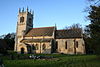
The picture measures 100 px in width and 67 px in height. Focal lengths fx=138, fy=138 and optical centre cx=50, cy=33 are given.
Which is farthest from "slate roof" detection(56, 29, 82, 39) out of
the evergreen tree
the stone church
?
the evergreen tree

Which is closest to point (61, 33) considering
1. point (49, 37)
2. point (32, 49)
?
point (49, 37)

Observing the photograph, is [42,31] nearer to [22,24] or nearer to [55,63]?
[22,24]

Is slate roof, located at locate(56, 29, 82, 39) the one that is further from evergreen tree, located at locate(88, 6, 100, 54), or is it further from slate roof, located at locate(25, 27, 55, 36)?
evergreen tree, located at locate(88, 6, 100, 54)

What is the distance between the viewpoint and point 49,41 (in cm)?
4747

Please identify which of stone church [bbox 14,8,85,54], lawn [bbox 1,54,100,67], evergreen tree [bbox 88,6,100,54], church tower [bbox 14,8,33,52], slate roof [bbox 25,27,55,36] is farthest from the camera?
church tower [bbox 14,8,33,52]

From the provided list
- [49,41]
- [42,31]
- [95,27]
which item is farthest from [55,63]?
[42,31]

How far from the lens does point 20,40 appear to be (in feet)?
181

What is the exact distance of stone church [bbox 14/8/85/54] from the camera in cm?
4625

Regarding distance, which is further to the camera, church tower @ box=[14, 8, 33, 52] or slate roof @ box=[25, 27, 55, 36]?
church tower @ box=[14, 8, 33, 52]

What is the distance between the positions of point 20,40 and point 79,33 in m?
23.5

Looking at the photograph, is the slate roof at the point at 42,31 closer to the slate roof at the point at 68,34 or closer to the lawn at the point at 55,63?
the slate roof at the point at 68,34

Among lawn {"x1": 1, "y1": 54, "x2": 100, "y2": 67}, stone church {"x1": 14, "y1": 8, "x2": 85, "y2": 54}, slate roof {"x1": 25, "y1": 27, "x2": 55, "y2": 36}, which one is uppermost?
slate roof {"x1": 25, "y1": 27, "x2": 55, "y2": 36}

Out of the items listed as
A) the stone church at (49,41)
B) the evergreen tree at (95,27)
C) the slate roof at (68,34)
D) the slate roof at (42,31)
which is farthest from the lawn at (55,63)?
the slate roof at (42,31)

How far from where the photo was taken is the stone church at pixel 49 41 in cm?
4625
